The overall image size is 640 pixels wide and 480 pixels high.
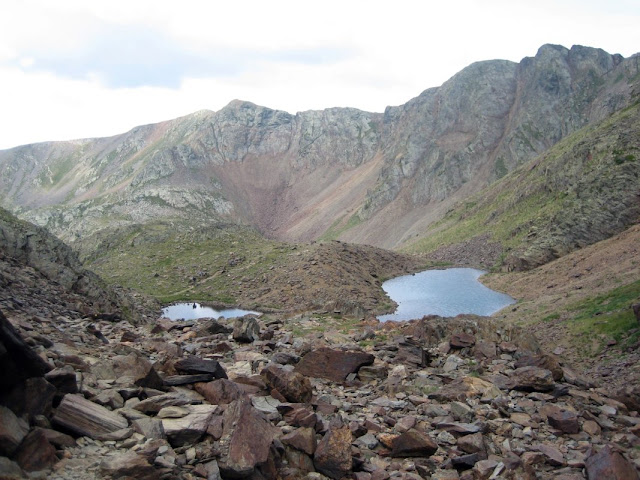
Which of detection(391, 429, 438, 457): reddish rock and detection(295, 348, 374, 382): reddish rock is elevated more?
detection(295, 348, 374, 382): reddish rock

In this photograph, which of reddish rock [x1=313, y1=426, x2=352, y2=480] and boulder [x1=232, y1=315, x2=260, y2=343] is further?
boulder [x1=232, y1=315, x2=260, y2=343]

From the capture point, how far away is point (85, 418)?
9.23 metres

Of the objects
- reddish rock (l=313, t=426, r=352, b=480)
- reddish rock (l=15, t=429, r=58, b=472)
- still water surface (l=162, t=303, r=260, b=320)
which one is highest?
reddish rock (l=15, t=429, r=58, b=472)

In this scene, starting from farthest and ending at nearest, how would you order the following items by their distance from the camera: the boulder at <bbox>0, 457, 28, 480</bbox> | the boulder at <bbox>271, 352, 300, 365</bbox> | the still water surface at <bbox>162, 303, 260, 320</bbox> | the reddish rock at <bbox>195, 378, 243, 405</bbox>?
1. the still water surface at <bbox>162, 303, 260, 320</bbox>
2. the boulder at <bbox>271, 352, 300, 365</bbox>
3. the reddish rock at <bbox>195, 378, 243, 405</bbox>
4. the boulder at <bbox>0, 457, 28, 480</bbox>

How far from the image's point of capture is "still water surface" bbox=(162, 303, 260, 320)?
5746cm

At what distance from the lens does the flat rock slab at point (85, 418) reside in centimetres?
901

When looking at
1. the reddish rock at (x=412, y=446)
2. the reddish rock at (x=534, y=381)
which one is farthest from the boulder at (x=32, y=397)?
the reddish rock at (x=534, y=381)

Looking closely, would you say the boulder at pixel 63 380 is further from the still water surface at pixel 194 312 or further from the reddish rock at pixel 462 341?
the still water surface at pixel 194 312

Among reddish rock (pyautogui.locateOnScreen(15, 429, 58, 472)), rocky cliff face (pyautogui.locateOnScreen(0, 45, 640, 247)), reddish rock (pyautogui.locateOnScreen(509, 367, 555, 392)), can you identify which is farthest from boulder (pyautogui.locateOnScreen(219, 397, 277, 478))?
rocky cliff face (pyautogui.locateOnScreen(0, 45, 640, 247))

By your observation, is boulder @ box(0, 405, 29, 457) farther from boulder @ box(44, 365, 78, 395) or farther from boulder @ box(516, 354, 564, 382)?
boulder @ box(516, 354, 564, 382)

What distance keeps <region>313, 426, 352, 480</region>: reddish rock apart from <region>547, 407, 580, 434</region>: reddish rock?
6935 millimetres

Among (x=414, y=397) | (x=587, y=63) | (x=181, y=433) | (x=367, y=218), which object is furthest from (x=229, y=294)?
(x=587, y=63)

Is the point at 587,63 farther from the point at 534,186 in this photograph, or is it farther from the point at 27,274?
the point at 27,274

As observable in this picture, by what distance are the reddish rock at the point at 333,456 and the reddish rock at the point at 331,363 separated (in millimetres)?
5889
